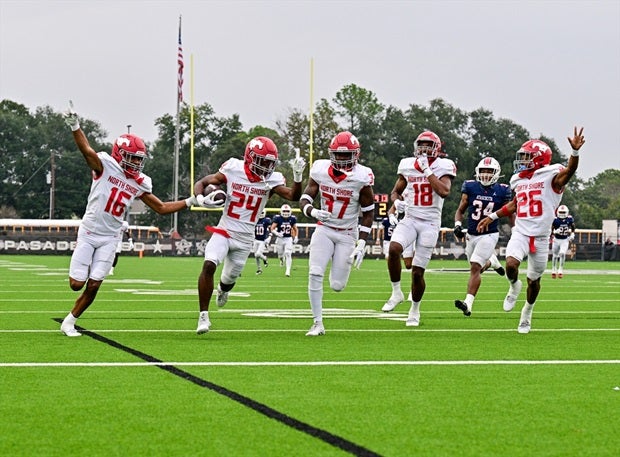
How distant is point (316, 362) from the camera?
8820 mm

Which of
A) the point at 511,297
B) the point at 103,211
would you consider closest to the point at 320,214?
the point at 103,211

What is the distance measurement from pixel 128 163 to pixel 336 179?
226 cm

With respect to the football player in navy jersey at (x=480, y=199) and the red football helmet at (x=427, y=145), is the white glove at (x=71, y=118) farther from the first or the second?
the football player in navy jersey at (x=480, y=199)

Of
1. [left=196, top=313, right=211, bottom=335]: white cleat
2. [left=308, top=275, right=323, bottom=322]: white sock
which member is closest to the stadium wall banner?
[left=308, top=275, right=323, bottom=322]: white sock

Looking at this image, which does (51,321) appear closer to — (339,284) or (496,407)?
(339,284)

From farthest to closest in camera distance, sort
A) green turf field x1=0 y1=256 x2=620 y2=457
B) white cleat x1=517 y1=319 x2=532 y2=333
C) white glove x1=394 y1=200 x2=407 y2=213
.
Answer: white glove x1=394 y1=200 x2=407 y2=213 → white cleat x1=517 y1=319 x2=532 y2=333 → green turf field x1=0 y1=256 x2=620 y2=457

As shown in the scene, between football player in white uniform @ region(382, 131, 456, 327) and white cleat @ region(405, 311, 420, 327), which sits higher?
football player in white uniform @ region(382, 131, 456, 327)

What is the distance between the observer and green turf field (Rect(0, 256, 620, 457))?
5605mm

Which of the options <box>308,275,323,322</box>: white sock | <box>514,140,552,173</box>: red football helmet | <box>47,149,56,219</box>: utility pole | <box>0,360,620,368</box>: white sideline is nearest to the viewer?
<box>0,360,620,368</box>: white sideline

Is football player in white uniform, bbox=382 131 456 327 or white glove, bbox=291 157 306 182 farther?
football player in white uniform, bbox=382 131 456 327

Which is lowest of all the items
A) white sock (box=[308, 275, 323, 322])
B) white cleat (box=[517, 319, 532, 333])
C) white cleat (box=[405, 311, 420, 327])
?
white cleat (box=[405, 311, 420, 327])

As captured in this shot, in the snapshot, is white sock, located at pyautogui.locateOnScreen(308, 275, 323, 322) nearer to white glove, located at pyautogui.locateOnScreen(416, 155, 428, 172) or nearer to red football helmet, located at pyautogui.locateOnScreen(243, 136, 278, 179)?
red football helmet, located at pyautogui.locateOnScreen(243, 136, 278, 179)

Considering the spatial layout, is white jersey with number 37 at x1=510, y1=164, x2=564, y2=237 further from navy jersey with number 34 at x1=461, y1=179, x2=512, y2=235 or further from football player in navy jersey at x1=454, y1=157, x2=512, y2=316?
navy jersey with number 34 at x1=461, y1=179, x2=512, y2=235

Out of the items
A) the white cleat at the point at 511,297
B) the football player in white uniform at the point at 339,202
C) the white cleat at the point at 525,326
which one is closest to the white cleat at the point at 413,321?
the football player in white uniform at the point at 339,202
